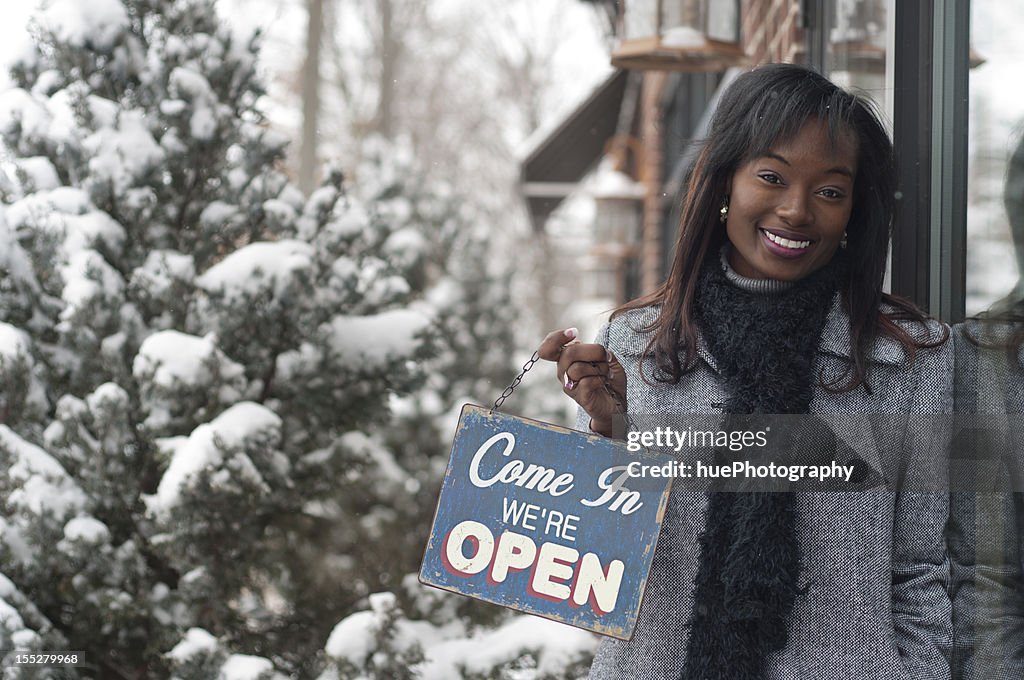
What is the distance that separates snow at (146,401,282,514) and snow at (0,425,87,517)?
9.6 inches

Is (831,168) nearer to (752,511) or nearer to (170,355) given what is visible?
(752,511)

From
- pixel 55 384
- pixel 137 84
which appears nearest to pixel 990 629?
pixel 55 384

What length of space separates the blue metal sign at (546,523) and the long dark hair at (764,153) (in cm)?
25

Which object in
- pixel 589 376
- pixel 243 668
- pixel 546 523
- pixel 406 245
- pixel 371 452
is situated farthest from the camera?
pixel 406 245

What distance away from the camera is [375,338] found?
3674mm

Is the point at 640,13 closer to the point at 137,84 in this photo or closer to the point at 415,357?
the point at 415,357

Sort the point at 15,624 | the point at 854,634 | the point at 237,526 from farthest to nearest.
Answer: the point at 237,526 < the point at 15,624 < the point at 854,634

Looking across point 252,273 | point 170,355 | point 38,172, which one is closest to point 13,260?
point 38,172

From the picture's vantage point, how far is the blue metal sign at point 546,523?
1.69m

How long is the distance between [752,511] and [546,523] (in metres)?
0.33

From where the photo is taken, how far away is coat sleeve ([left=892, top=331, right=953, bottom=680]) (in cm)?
174

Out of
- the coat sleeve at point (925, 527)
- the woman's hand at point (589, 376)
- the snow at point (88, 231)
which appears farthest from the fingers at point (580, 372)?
the snow at point (88, 231)

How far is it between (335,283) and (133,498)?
932 millimetres

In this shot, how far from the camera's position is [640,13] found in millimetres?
4168
